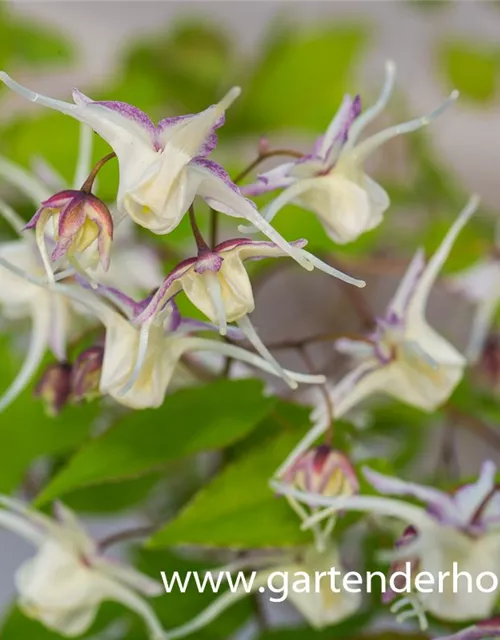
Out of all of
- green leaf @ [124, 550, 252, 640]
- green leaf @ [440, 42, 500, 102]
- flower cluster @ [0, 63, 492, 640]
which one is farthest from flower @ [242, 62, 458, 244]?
green leaf @ [440, 42, 500, 102]

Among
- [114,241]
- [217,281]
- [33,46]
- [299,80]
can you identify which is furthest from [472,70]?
[217,281]

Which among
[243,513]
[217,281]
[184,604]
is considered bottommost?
[184,604]

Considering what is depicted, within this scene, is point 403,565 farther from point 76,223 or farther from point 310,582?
point 76,223

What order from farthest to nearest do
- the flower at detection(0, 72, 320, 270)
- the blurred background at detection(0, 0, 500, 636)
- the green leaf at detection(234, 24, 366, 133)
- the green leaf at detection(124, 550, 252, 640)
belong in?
the green leaf at detection(234, 24, 366, 133), the blurred background at detection(0, 0, 500, 636), the green leaf at detection(124, 550, 252, 640), the flower at detection(0, 72, 320, 270)

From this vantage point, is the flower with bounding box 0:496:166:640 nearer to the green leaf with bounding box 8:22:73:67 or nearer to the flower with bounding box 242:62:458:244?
the flower with bounding box 242:62:458:244

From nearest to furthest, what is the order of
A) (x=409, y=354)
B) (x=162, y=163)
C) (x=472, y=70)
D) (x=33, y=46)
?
(x=162, y=163), (x=409, y=354), (x=33, y=46), (x=472, y=70)

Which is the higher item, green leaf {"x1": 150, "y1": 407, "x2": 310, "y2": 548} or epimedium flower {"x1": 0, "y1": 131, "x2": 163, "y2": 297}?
epimedium flower {"x1": 0, "y1": 131, "x2": 163, "y2": 297}
